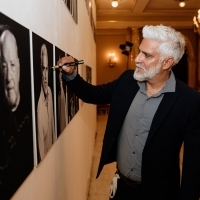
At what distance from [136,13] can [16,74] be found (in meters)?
11.2

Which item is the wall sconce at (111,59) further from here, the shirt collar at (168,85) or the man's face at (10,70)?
the man's face at (10,70)

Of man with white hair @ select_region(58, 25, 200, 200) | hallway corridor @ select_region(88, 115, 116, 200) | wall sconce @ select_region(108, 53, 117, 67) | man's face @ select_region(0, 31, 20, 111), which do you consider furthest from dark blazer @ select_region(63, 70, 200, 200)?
wall sconce @ select_region(108, 53, 117, 67)

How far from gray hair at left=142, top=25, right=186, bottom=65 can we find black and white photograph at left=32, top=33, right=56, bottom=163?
736 millimetres

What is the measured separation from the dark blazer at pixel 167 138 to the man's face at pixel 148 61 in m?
0.15

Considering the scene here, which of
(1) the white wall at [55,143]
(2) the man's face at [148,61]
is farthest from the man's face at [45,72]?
(2) the man's face at [148,61]

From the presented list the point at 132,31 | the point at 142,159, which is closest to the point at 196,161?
the point at 142,159

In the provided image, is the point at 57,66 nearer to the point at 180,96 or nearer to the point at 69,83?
the point at 69,83

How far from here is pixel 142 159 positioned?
1997 mm

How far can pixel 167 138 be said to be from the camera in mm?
1960

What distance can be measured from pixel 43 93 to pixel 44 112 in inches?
3.5

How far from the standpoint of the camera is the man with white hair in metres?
1.94

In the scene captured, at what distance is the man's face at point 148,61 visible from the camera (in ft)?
6.48

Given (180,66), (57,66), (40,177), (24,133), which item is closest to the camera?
(24,133)

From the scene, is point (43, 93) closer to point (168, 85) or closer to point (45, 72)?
point (45, 72)
